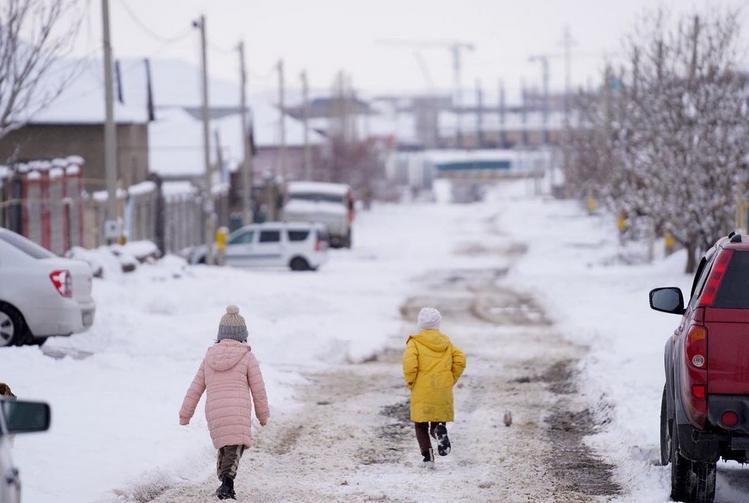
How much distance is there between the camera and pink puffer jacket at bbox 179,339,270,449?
28.8 ft

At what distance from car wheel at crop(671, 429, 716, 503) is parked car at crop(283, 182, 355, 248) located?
1633 inches

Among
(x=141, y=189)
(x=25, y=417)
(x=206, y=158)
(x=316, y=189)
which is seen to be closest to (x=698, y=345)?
(x=25, y=417)

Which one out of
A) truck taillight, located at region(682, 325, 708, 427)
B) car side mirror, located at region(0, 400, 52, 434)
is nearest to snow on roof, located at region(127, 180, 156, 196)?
truck taillight, located at region(682, 325, 708, 427)

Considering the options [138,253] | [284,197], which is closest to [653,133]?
[138,253]

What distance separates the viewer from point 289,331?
18719 mm

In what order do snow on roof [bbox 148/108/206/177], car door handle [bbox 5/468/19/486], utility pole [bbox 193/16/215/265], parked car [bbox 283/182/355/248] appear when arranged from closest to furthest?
car door handle [bbox 5/468/19/486], utility pole [bbox 193/16/215/265], parked car [bbox 283/182/355/248], snow on roof [bbox 148/108/206/177]

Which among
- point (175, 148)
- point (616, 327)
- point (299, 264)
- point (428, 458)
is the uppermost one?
point (175, 148)

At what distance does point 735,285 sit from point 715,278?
0.13m

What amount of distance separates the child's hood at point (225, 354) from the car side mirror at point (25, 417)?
13.0ft

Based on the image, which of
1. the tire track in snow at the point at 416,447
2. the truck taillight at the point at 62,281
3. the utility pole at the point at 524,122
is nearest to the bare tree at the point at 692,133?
the tire track in snow at the point at 416,447

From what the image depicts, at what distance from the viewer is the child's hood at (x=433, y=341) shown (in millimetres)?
10273

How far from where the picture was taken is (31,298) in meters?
15.8

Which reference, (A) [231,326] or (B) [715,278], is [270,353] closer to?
(A) [231,326]

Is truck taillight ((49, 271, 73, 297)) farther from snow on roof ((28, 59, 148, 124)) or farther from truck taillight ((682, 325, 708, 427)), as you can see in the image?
snow on roof ((28, 59, 148, 124))
